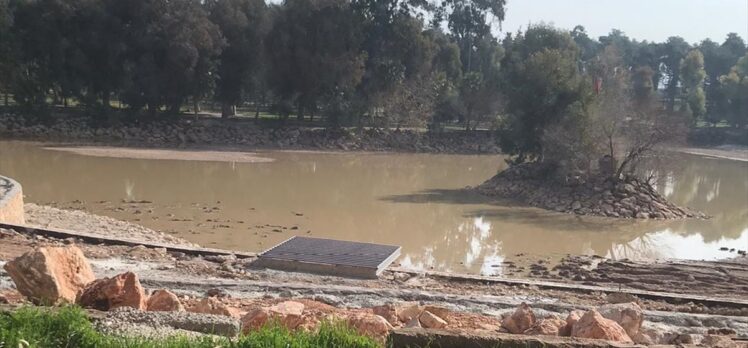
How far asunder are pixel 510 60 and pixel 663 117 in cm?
2566

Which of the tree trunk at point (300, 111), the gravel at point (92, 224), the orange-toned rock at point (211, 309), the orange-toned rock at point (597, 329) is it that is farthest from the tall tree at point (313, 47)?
the orange-toned rock at point (597, 329)

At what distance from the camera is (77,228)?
571 inches

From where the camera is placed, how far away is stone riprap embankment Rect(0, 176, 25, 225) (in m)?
12.8

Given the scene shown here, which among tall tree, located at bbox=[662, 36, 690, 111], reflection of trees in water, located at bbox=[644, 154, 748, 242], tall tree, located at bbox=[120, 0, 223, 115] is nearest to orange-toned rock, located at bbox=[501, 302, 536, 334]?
reflection of trees in water, located at bbox=[644, 154, 748, 242]

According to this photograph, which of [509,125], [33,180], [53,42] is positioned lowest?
[33,180]

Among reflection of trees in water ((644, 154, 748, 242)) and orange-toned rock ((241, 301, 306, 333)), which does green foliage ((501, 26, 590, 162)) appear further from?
orange-toned rock ((241, 301, 306, 333))

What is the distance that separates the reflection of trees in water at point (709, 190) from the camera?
22.0m

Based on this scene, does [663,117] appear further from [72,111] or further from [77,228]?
[72,111]

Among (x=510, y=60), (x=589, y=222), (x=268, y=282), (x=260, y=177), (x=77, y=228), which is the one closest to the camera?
(x=268, y=282)

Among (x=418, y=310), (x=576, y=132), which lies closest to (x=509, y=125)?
(x=576, y=132)

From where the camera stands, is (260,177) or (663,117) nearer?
(663,117)

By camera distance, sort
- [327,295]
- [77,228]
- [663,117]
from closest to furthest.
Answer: [327,295], [77,228], [663,117]

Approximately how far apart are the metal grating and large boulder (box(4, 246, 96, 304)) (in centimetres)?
434

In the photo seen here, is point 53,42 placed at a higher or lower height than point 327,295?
higher
